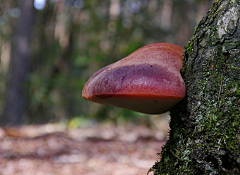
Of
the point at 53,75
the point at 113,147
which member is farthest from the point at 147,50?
the point at 53,75

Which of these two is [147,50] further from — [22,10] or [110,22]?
[22,10]

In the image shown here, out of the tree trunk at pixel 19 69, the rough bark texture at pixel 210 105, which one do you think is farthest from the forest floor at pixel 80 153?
the tree trunk at pixel 19 69

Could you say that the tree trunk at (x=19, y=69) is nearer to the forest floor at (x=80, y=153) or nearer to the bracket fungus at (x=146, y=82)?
the forest floor at (x=80, y=153)

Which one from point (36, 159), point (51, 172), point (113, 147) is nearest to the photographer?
point (51, 172)

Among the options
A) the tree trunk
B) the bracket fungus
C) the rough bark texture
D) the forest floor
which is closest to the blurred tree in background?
the tree trunk

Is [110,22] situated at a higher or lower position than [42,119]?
higher

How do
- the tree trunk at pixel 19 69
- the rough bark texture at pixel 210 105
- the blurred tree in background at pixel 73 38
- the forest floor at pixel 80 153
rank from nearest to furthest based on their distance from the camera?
the rough bark texture at pixel 210 105
the forest floor at pixel 80 153
the blurred tree in background at pixel 73 38
the tree trunk at pixel 19 69

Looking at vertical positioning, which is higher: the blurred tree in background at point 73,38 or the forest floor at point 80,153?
the blurred tree in background at point 73,38
